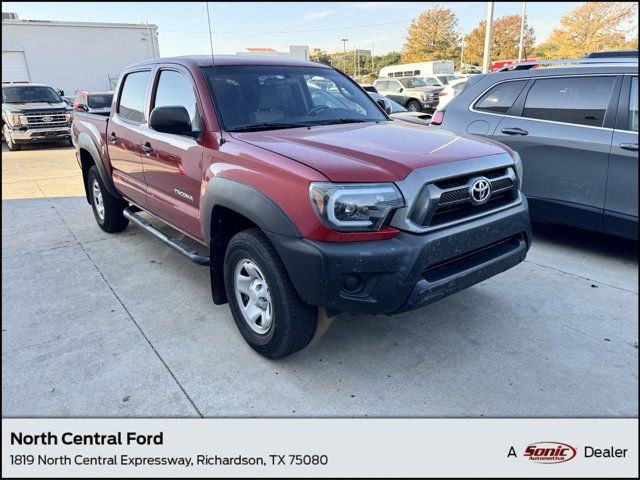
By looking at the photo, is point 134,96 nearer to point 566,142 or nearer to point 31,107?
point 566,142

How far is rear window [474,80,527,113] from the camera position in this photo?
4.80 meters

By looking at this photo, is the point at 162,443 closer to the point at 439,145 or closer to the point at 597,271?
the point at 439,145

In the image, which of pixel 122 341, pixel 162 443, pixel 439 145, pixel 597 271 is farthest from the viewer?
pixel 597 271

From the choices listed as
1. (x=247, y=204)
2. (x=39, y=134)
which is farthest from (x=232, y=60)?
(x=39, y=134)

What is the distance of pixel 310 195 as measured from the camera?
7.48 feet

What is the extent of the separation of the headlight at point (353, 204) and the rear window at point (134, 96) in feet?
8.29

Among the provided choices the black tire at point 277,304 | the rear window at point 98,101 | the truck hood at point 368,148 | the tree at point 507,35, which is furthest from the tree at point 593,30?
the rear window at point 98,101

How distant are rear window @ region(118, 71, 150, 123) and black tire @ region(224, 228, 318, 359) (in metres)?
2.06

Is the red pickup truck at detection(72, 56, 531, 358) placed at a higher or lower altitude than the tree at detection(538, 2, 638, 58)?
lower

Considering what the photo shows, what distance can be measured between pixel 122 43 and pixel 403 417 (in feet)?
103

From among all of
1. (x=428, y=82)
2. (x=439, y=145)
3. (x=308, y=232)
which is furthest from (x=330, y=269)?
(x=428, y=82)

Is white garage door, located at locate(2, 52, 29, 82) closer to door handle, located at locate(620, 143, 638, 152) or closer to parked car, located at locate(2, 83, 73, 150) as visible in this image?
parked car, located at locate(2, 83, 73, 150)

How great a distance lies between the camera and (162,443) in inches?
85.6

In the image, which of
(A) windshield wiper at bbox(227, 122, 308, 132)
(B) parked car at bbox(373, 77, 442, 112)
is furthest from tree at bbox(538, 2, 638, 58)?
(B) parked car at bbox(373, 77, 442, 112)
